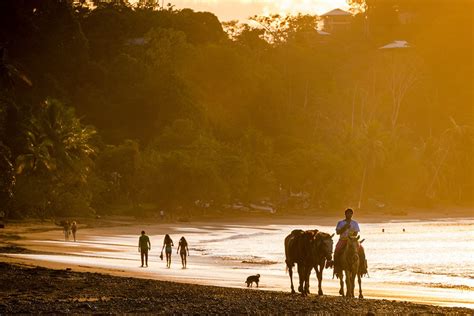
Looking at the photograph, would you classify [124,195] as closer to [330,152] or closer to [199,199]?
[199,199]

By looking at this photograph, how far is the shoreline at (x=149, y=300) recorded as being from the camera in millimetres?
18141

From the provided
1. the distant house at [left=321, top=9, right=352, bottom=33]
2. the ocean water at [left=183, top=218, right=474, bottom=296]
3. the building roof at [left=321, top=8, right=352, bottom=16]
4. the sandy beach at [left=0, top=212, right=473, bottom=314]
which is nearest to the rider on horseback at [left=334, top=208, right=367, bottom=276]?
the sandy beach at [left=0, top=212, right=473, bottom=314]

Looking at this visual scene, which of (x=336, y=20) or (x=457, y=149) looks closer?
(x=457, y=149)

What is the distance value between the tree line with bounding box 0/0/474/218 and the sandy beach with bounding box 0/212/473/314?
3846 millimetres

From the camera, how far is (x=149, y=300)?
776 inches

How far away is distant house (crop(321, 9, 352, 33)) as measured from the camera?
17138 cm

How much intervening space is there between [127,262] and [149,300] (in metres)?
16.3

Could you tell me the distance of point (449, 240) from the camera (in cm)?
6494

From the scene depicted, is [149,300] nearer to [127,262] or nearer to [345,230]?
[345,230]

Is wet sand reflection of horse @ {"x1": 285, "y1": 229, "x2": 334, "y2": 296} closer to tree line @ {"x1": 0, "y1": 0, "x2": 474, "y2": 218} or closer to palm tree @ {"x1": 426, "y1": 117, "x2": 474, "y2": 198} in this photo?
tree line @ {"x1": 0, "y1": 0, "x2": 474, "y2": 218}

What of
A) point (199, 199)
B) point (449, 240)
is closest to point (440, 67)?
point (199, 199)

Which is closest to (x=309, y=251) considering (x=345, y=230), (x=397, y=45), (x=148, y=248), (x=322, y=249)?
(x=322, y=249)

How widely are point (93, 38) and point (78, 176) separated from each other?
42.7 metres

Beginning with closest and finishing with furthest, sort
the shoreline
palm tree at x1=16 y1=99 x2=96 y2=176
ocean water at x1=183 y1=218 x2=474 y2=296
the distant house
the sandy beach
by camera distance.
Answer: the shoreline < the sandy beach < ocean water at x1=183 y1=218 x2=474 y2=296 < palm tree at x1=16 y1=99 x2=96 y2=176 < the distant house
